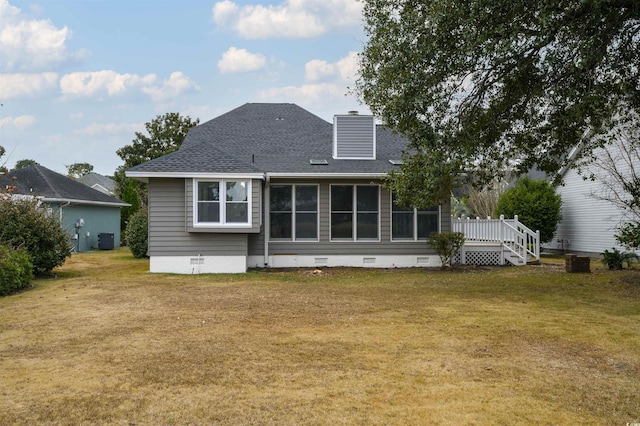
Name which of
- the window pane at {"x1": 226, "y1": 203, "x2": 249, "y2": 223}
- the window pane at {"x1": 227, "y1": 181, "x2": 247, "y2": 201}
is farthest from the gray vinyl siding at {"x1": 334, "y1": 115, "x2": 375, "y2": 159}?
the window pane at {"x1": 226, "y1": 203, "x2": 249, "y2": 223}

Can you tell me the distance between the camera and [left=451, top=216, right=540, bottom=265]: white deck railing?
18.0 m

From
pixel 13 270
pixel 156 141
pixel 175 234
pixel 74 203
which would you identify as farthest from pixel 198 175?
pixel 156 141

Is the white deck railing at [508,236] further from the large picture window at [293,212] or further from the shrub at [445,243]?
the large picture window at [293,212]

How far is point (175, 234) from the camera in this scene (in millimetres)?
15586

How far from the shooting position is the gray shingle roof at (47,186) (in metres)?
23.9

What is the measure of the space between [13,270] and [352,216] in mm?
9176

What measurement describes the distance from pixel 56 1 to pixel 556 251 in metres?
20.6

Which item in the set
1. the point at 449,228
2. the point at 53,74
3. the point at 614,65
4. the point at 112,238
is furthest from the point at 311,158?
the point at 112,238

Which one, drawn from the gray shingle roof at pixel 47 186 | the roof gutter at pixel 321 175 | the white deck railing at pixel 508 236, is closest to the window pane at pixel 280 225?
the roof gutter at pixel 321 175

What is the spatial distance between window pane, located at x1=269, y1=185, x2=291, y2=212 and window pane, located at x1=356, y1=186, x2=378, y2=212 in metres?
2.14

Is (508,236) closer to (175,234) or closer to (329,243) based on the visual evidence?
(329,243)

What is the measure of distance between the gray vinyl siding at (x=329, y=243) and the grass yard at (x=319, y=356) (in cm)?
488

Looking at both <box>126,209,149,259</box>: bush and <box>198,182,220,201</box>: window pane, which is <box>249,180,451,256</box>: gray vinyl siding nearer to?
<box>198,182,220,201</box>: window pane

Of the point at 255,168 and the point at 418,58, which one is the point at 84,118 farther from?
the point at 418,58
